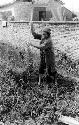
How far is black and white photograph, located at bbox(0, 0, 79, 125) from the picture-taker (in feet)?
21.6

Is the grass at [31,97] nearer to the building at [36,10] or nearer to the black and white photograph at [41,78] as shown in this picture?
the black and white photograph at [41,78]

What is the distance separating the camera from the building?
2005cm

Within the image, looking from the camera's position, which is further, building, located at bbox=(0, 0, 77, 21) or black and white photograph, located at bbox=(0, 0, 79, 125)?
building, located at bbox=(0, 0, 77, 21)

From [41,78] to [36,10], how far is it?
14.3 meters

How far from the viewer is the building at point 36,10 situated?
20047 millimetres

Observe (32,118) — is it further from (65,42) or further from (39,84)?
(65,42)

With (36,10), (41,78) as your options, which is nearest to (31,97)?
(41,78)

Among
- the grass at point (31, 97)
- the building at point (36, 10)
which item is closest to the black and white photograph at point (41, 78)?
the grass at point (31, 97)

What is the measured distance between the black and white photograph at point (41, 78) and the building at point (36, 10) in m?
7.18

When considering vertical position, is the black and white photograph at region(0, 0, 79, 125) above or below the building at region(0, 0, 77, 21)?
below

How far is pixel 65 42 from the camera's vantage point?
39.9ft

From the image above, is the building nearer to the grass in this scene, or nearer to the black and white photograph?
the black and white photograph

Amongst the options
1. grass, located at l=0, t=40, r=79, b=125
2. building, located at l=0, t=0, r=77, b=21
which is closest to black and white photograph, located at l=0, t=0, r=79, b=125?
grass, located at l=0, t=40, r=79, b=125

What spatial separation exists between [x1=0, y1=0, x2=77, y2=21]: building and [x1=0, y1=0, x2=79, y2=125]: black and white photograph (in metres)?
7.18
